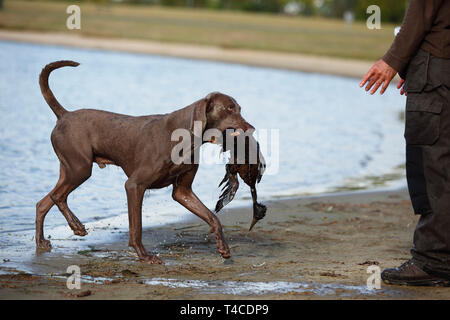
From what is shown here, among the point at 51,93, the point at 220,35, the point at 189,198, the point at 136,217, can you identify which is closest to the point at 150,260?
the point at 136,217

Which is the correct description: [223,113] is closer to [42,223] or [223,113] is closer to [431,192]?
[431,192]

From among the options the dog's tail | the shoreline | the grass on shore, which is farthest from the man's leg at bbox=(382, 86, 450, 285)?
the grass on shore

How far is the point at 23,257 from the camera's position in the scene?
569 centimetres

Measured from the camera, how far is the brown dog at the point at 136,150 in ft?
18.0

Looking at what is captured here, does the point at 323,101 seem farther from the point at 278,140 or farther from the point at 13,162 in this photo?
the point at 13,162

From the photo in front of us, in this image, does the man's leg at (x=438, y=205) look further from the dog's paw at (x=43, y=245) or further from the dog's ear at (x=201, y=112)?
the dog's paw at (x=43, y=245)

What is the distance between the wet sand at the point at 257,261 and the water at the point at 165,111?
18.5 inches

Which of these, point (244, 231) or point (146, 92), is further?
point (146, 92)

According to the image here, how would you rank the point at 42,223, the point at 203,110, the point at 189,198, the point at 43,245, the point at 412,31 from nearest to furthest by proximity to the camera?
the point at 412,31, the point at 203,110, the point at 189,198, the point at 43,245, the point at 42,223

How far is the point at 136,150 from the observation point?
5770 mm

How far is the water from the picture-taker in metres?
7.66

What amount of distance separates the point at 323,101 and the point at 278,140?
24.2ft

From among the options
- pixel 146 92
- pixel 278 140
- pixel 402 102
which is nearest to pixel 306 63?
pixel 402 102

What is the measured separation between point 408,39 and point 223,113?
4.51 ft
